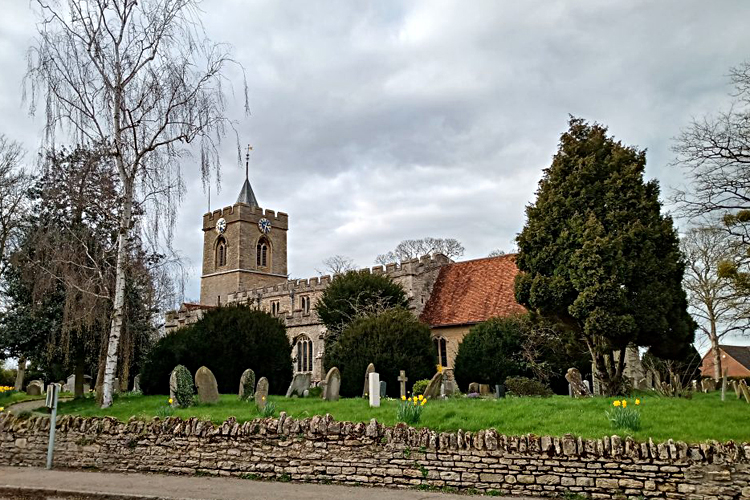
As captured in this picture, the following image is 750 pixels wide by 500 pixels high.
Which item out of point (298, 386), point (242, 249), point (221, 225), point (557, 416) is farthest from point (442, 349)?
point (221, 225)

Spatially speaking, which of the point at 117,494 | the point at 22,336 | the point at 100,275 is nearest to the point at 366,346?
the point at 100,275

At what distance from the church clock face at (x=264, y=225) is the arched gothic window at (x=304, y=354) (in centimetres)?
1770

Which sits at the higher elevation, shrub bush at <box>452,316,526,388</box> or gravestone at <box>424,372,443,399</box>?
shrub bush at <box>452,316,526,388</box>

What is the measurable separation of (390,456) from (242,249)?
4065 centimetres

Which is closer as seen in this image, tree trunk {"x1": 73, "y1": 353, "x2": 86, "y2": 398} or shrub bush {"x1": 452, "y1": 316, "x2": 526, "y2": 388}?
tree trunk {"x1": 73, "y1": 353, "x2": 86, "y2": 398}

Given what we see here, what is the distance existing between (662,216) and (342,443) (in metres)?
10.5

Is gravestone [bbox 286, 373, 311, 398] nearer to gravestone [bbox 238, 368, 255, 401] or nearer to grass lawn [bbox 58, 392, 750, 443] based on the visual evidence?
gravestone [bbox 238, 368, 255, 401]

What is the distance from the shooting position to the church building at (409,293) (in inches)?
1171

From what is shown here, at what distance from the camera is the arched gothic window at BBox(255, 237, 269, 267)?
49487 mm

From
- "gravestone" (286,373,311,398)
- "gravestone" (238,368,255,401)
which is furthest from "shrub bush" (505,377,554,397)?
"gravestone" (238,368,255,401)

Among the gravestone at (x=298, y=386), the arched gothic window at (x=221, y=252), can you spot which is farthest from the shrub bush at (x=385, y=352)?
the arched gothic window at (x=221, y=252)

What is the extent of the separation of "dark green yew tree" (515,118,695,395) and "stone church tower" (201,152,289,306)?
1374 inches

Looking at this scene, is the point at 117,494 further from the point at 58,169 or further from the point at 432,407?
the point at 58,169

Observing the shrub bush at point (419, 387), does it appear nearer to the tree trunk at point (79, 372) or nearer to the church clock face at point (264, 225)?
the tree trunk at point (79, 372)
